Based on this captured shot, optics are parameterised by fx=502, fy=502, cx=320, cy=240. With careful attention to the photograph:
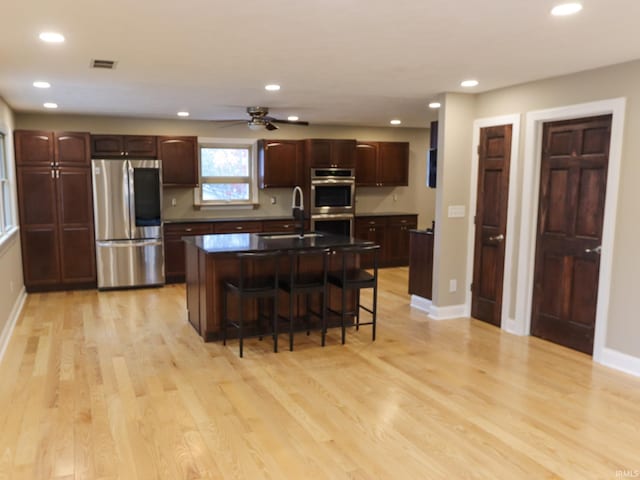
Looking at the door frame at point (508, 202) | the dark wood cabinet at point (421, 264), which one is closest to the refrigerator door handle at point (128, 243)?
the dark wood cabinet at point (421, 264)

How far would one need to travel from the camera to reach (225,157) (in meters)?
7.86

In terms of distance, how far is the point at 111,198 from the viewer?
6.62 metres

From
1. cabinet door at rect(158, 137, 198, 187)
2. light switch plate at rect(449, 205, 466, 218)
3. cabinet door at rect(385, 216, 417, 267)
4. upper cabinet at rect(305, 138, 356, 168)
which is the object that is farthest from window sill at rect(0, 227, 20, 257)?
cabinet door at rect(385, 216, 417, 267)

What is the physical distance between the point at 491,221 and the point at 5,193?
5.35 metres

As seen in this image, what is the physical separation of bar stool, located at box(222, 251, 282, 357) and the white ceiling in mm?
1581

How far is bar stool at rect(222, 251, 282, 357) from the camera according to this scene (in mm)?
4172

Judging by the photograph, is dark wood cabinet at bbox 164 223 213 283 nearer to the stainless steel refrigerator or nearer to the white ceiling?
the stainless steel refrigerator

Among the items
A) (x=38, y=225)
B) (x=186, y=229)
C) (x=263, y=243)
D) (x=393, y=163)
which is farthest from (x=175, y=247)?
(x=393, y=163)

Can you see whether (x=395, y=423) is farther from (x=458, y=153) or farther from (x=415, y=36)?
(x=458, y=153)

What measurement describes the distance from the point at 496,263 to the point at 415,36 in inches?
109

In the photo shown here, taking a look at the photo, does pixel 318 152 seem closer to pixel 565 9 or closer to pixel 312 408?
pixel 312 408

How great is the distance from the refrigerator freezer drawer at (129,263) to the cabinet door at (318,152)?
2574 mm

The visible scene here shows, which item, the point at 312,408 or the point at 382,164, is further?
the point at 382,164

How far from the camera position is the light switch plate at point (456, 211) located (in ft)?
17.3
